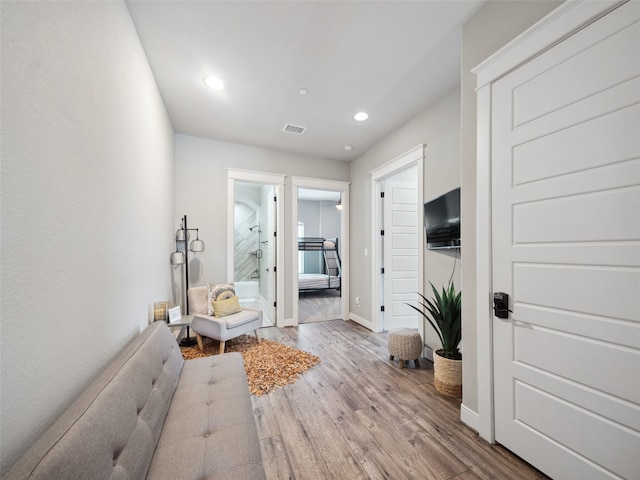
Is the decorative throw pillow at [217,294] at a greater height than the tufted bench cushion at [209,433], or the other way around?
the decorative throw pillow at [217,294]

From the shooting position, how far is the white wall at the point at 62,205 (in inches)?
28.0

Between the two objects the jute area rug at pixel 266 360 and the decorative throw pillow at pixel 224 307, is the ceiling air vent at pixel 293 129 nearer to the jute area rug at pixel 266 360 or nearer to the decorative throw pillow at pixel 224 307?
the decorative throw pillow at pixel 224 307

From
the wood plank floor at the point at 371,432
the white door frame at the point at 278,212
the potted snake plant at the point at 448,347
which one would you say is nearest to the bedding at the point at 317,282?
the white door frame at the point at 278,212

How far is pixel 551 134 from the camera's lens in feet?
4.43

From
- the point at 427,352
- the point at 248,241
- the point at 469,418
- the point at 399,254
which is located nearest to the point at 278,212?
the point at 399,254

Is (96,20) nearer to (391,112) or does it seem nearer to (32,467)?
(32,467)

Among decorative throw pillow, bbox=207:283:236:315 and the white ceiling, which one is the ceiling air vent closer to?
the white ceiling

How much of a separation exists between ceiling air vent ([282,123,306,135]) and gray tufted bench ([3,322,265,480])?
2.79m

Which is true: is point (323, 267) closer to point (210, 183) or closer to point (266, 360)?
point (210, 183)

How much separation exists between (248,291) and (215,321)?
378 centimetres

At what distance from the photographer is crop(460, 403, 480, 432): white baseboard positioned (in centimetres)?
171

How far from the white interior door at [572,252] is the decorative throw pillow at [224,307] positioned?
2729mm

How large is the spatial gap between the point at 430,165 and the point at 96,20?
2885 millimetres

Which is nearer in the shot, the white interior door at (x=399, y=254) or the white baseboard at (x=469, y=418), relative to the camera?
the white baseboard at (x=469, y=418)
